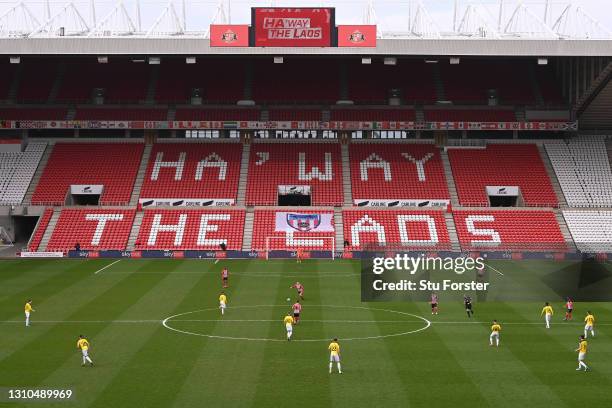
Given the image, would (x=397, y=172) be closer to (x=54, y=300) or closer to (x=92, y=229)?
(x=92, y=229)

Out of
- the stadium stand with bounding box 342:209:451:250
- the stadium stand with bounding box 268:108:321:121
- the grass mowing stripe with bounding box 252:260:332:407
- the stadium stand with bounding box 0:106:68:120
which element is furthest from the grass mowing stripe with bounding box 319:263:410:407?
the stadium stand with bounding box 0:106:68:120

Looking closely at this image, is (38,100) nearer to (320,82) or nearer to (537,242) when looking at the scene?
(320,82)

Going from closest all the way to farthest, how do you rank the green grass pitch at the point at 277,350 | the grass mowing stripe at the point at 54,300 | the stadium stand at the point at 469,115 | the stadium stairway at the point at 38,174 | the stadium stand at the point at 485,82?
the green grass pitch at the point at 277,350 < the grass mowing stripe at the point at 54,300 < the stadium stairway at the point at 38,174 < the stadium stand at the point at 469,115 < the stadium stand at the point at 485,82

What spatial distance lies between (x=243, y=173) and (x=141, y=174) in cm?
918

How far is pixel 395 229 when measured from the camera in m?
66.9

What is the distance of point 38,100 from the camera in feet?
259

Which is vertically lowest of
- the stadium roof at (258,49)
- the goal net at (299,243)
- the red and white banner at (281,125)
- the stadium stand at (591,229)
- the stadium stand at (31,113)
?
the goal net at (299,243)

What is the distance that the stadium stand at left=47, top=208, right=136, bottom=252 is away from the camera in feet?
213

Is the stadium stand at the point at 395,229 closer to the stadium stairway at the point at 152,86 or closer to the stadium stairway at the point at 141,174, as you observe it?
the stadium stairway at the point at 141,174

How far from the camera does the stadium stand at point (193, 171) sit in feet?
235

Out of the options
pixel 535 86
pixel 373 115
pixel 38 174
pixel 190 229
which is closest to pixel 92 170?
pixel 38 174

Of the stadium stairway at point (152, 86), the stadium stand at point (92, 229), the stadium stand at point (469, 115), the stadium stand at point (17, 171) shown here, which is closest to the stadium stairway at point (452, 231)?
the stadium stand at point (469, 115)

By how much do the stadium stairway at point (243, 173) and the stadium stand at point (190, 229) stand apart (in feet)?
7.32

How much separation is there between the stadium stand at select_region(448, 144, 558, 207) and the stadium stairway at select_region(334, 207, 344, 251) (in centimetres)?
1082
